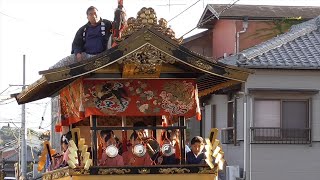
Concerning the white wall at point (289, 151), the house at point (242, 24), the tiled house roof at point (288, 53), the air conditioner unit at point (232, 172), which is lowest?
the air conditioner unit at point (232, 172)

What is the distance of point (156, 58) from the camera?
349 inches

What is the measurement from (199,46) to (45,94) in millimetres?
19787

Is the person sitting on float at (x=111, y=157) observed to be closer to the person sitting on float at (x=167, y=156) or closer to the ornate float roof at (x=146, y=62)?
the person sitting on float at (x=167, y=156)

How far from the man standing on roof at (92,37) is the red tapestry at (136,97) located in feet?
2.08

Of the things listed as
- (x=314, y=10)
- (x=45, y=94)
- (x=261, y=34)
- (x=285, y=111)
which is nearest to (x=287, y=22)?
(x=261, y=34)

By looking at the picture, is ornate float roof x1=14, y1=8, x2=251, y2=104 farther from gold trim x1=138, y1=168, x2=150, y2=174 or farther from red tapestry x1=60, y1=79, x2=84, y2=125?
gold trim x1=138, y1=168, x2=150, y2=174

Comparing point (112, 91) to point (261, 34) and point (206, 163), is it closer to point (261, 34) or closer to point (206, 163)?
point (206, 163)

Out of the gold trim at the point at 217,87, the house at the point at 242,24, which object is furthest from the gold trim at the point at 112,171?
the house at the point at 242,24

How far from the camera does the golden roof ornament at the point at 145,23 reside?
8.80 metres

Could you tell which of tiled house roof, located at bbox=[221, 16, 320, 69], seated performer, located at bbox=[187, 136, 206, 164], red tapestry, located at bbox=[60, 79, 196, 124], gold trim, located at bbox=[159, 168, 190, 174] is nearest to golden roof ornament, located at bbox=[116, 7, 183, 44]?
red tapestry, located at bbox=[60, 79, 196, 124]

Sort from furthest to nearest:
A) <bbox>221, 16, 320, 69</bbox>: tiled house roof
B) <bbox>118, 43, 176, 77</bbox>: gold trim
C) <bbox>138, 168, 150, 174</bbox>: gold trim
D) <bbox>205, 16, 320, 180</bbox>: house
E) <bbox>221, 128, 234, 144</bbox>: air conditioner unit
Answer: <bbox>221, 128, 234, 144</bbox>: air conditioner unit < <bbox>205, 16, 320, 180</bbox>: house < <bbox>221, 16, 320, 69</bbox>: tiled house roof < <bbox>138, 168, 150, 174</bbox>: gold trim < <bbox>118, 43, 176, 77</bbox>: gold trim

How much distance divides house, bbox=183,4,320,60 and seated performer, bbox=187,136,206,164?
17173 mm

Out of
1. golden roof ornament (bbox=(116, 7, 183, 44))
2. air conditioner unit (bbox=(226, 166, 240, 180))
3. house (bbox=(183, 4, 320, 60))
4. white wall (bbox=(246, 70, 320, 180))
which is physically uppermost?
house (bbox=(183, 4, 320, 60))

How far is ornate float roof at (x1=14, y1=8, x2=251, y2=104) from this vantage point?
8.67 m
